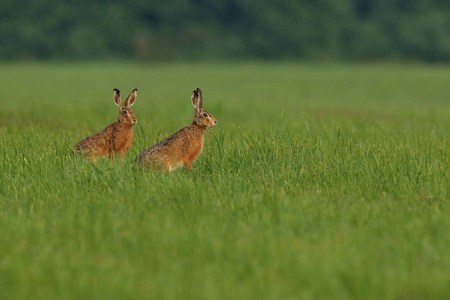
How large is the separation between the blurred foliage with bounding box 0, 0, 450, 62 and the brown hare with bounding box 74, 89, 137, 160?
47.1 meters

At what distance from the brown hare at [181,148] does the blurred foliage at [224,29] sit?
155 feet

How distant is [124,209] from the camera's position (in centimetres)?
607

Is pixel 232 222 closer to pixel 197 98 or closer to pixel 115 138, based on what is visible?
pixel 197 98

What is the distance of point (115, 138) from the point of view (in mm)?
8219

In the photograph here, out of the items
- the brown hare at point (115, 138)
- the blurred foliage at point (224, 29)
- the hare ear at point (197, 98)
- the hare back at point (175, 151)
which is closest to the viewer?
the hare back at point (175, 151)

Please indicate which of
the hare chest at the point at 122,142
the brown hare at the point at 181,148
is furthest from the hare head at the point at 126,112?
the brown hare at the point at 181,148

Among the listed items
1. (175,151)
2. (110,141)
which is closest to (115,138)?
(110,141)

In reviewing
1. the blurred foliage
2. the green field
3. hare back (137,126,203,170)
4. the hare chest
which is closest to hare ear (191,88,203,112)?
hare back (137,126,203,170)

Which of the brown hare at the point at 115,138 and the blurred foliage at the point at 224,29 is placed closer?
the brown hare at the point at 115,138

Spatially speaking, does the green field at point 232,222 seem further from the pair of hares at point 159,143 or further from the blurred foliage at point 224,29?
the blurred foliage at point 224,29

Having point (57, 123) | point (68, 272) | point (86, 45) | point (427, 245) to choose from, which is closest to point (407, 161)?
point (427, 245)

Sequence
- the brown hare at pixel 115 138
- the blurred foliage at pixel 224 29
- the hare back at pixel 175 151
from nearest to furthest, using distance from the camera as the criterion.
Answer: the hare back at pixel 175 151
the brown hare at pixel 115 138
the blurred foliage at pixel 224 29

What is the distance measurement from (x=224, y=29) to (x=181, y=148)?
5188 centimetres

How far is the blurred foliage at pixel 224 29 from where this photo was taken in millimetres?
54812
